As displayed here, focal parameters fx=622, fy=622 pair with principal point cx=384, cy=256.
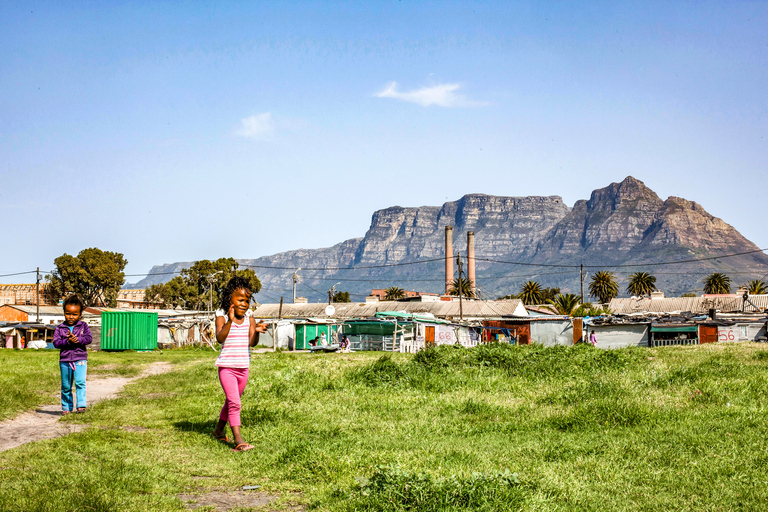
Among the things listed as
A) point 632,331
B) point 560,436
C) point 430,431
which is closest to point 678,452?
point 560,436

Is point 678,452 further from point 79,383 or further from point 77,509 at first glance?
point 79,383

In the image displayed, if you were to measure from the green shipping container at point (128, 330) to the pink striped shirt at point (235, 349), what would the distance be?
36.4m

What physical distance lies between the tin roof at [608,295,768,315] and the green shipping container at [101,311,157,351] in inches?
2327

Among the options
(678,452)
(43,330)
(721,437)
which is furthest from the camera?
(43,330)

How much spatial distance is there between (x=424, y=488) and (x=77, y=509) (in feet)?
8.59

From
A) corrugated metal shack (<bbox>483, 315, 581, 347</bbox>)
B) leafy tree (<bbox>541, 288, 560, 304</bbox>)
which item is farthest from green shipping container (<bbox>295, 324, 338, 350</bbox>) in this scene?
leafy tree (<bbox>541, 288, 560, 304</bbox>)

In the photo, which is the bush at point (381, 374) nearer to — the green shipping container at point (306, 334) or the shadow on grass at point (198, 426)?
the shadow on grass at point (198, 426)

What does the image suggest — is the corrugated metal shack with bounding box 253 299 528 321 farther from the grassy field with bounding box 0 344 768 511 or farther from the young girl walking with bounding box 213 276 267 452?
the young girl walking with bounding box 213 276 267 452

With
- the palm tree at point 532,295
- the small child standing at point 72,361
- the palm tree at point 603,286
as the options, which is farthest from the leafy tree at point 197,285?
the small child standing at point 72,361

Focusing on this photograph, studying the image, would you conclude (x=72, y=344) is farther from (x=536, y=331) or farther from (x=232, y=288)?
(x=536, y=331)

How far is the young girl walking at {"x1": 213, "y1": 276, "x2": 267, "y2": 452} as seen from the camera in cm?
772

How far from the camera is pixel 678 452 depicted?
6816 mm

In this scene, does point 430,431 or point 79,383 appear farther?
point 79,383

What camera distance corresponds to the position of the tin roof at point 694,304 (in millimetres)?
76625
